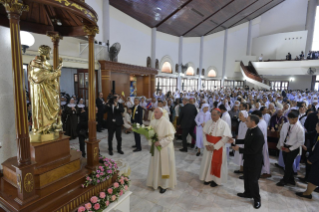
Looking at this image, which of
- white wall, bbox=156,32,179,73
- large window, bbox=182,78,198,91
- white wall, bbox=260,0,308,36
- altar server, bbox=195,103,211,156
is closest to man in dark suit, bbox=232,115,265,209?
altar server, bbox=195,103,211,156

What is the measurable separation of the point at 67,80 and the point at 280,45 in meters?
26.0

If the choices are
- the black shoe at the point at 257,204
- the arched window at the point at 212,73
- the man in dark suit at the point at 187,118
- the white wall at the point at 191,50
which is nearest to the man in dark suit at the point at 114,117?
the man in dark suit at the point at 187,118

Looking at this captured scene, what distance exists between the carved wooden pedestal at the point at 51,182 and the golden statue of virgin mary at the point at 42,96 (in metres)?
0.23

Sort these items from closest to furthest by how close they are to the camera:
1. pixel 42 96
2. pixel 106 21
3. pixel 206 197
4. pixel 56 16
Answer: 1. pixel 42 96
2. pixel 56 16
3. pixel 206 197
4. pixel 106 21

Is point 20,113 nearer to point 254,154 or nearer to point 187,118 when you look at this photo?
point 254,154

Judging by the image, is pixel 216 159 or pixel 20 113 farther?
pixel 216 159

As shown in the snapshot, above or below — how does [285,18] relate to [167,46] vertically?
above

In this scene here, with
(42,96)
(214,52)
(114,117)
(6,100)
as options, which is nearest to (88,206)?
(42,96)

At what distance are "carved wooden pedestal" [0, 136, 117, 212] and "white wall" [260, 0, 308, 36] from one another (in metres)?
30.2

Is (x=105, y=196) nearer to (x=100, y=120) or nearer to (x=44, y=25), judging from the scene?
(x=44, y=25)

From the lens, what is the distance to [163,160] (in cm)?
401

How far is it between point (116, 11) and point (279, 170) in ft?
42.8

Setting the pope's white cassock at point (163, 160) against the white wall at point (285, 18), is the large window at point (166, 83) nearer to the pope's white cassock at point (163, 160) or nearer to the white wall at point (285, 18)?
the white wall at point (285, 18)

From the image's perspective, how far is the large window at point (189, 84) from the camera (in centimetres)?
2342
